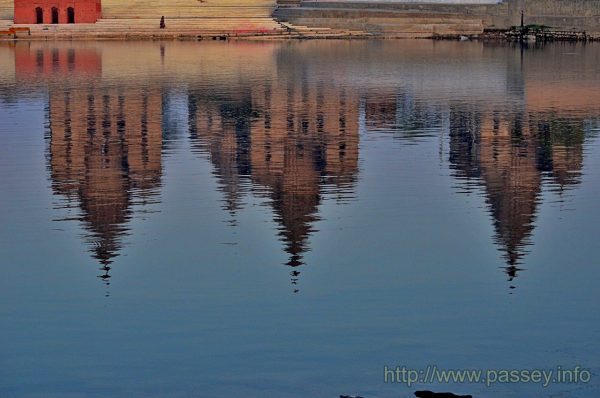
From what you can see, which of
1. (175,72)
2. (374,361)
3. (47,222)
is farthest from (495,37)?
(374,361)

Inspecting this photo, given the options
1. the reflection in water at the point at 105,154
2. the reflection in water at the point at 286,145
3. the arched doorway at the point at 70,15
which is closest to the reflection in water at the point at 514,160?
the reflection in water at the point at 286,145

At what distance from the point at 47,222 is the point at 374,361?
1264cm

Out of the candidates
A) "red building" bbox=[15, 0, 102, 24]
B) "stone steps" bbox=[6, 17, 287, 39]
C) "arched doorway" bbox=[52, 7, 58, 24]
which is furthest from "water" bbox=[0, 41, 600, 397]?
"arched doorway" bbox=[52, 7, 58, 24]

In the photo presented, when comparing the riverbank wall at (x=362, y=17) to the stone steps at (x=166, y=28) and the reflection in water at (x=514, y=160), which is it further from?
the reflection in water at (x=514, y=160)

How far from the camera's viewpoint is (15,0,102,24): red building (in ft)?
387

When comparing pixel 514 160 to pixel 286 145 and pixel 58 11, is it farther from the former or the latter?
pixel 58 11

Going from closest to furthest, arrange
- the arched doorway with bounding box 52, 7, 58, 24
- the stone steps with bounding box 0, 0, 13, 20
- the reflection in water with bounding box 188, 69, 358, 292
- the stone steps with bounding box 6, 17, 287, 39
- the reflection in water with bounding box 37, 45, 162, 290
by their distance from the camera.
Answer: the reflection in water with bounding box 37, 45, 162, 290 → the reflection in water with bounding box 188, 69, 358, 292 → the stone steps with bounding box 6, 17, 287, 39 → the arched doorway with bounding box 52, 7, 58, 24 → the stone steps with bounding box 0, 0, 13, 20

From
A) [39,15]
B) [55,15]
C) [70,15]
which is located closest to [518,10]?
[70,15]

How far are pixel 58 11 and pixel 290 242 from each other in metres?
93.7

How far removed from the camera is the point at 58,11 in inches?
4715

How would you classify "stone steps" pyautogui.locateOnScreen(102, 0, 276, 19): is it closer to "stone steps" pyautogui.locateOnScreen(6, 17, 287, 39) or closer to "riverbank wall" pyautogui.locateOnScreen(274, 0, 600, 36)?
"stone steps" pyautogui.locateOnScreen(6, 17, 287, 39)

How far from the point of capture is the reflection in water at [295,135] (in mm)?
33625

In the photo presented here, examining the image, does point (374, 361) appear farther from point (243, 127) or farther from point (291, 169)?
point (243, 127)

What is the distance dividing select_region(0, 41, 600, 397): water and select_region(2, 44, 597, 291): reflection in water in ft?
0.45
